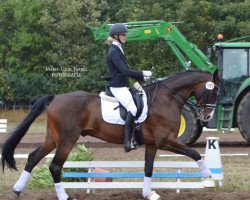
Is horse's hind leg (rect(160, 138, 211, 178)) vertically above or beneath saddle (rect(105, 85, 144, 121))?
beneath

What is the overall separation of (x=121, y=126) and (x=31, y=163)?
157cm

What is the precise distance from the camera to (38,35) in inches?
1576

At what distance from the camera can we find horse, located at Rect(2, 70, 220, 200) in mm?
10242

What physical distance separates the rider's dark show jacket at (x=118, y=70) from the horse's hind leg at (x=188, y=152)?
1.13 metres

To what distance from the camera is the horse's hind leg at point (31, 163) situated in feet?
34.0

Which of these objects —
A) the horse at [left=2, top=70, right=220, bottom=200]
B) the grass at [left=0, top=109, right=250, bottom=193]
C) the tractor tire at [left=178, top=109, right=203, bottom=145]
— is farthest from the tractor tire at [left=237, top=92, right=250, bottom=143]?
the horse at [left=2, top=70, right=220, bottom=200]

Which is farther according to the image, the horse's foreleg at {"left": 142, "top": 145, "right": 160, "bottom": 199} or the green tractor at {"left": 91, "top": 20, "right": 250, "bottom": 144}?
the green tractor at {"left": 91, "top": 20, "right": 250, "bottom": 144}

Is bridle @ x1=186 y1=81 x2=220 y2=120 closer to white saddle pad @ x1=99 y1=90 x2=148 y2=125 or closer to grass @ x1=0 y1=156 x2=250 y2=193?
white saddle pad @ x1=99 y1=90 x2=148 y2=125

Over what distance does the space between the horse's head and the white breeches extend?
3.85 feet

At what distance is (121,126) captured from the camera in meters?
10.4

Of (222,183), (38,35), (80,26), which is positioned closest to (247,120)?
(222,183)

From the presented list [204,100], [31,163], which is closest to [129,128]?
[204,100]

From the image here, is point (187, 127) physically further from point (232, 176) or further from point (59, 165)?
point (59, 165)

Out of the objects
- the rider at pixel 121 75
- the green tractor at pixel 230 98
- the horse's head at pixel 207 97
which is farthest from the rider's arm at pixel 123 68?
the green tractor at pixel 230 98
